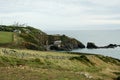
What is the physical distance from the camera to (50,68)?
136 feet

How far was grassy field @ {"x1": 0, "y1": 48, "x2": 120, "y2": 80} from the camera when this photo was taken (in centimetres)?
3088

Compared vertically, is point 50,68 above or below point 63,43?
above

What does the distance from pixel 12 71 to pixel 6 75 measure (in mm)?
2724

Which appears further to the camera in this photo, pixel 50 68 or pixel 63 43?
pixel 63 43

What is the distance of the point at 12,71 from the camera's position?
106 feet

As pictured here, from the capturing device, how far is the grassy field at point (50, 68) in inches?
1216

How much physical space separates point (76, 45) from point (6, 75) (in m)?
133

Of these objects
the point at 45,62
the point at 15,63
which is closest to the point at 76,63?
the point at 45,62

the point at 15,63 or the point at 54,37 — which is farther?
the point at 54,37

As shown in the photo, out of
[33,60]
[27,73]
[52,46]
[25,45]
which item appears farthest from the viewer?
[52,46]

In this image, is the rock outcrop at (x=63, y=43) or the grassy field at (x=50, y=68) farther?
the rock outcrop at (x=63, y=43)

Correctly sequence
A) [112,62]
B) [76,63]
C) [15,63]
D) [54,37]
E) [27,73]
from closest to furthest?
[27,73], [15,63], [76,63], [112,62], [54,37]

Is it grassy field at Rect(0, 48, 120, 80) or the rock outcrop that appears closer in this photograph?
grassy field at Rect(0, 48, 120, 80)

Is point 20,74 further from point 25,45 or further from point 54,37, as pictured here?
point 54,37
